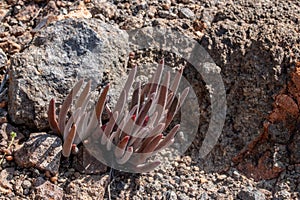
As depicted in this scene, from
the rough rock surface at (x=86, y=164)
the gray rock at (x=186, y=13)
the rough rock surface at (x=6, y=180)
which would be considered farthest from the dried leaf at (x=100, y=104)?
the gray rock at (x=186, y=13)

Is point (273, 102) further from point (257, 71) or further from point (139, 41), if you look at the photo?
point (139, 41)

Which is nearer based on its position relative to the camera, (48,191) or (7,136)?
(48,191)

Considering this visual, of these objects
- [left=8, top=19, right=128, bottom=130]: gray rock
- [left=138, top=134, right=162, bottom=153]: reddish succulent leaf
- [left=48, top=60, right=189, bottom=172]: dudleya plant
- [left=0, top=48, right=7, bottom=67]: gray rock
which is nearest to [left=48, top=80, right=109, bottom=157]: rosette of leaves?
[left=48, top=60, right=189, bottom=172]: dudleya plant

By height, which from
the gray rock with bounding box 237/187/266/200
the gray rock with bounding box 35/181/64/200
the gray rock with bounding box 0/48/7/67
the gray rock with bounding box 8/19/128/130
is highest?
Answer: the gray rock with bounding box 8/19/128/130

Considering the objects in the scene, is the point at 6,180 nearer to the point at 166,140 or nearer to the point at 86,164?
the point at 86,164

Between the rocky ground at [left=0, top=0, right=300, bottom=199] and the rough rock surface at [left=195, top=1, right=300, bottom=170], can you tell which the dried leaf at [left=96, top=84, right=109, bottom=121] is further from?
the rough rock surface at [left=195, top=1, right=300, bottom=170]

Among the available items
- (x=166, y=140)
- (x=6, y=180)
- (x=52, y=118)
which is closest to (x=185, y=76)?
(x=166, y=140)
